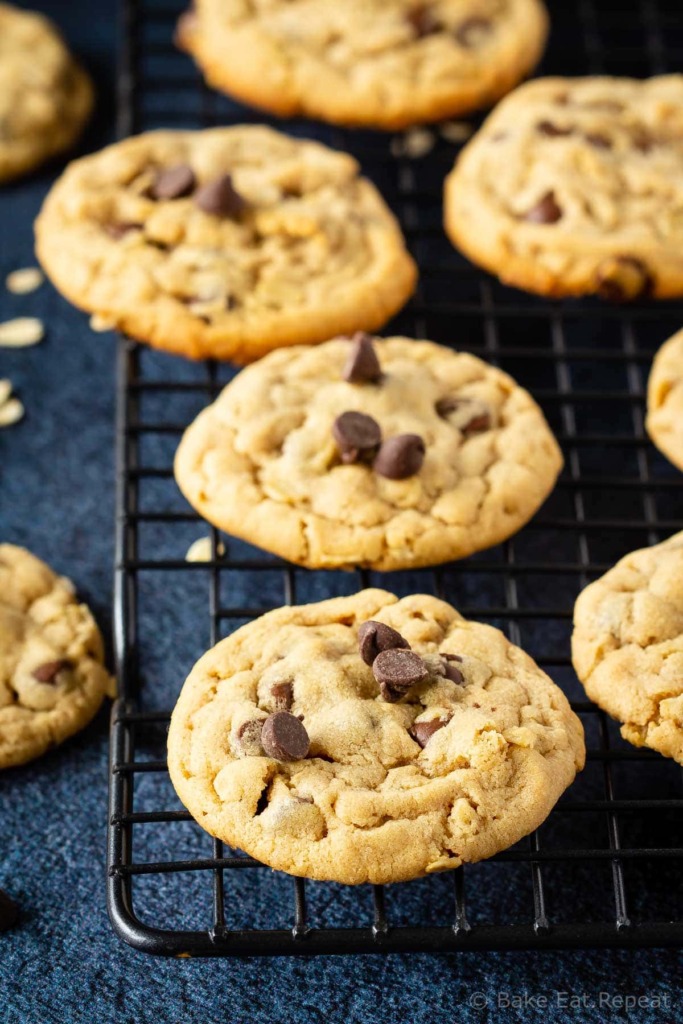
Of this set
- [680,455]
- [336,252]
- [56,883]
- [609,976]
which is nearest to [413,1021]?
[609,976]

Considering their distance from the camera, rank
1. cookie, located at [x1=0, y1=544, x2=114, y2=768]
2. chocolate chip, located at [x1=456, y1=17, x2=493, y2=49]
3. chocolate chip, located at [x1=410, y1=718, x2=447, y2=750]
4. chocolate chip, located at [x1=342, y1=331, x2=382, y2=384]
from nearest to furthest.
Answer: chocolate chip, located at [x1=410, y1=718, x2=447, y2=750]
cookie, located at [x1=0, y1=544, x2=114, y2=768]
chocolate chip, located at [x1=342, y1=331, x2=382, y2=384]
chocolate chip, located at [x1=456, y1=17, x2=493, y2=49]

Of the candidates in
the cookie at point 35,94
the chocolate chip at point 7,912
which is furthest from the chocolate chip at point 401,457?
the cookie at point 35,94

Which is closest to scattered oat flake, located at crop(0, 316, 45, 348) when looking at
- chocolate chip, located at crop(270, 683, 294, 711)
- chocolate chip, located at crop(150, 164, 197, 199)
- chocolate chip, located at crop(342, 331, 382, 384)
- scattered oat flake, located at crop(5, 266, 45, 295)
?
scattered oat flake, located at crop(5, 266, 45, 295)

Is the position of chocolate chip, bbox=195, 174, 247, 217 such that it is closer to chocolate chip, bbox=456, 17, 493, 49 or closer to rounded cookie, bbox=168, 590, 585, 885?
chocolate chip, bbox=456, 17, 493, 49

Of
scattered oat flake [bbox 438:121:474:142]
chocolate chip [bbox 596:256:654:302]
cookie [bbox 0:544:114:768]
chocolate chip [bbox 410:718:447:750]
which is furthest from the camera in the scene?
scattered oat flake [bbox 438:121:474:142]

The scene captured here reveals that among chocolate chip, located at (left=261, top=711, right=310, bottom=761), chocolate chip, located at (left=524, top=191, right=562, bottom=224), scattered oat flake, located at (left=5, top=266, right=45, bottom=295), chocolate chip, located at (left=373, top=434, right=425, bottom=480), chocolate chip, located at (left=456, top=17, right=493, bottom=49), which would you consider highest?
chocolate chip, located at (left=456, top=17, right=493, bottom=49)

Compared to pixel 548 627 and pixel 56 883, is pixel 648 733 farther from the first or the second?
pixel 56 883

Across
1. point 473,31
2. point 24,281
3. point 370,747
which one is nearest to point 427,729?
point 370,747
